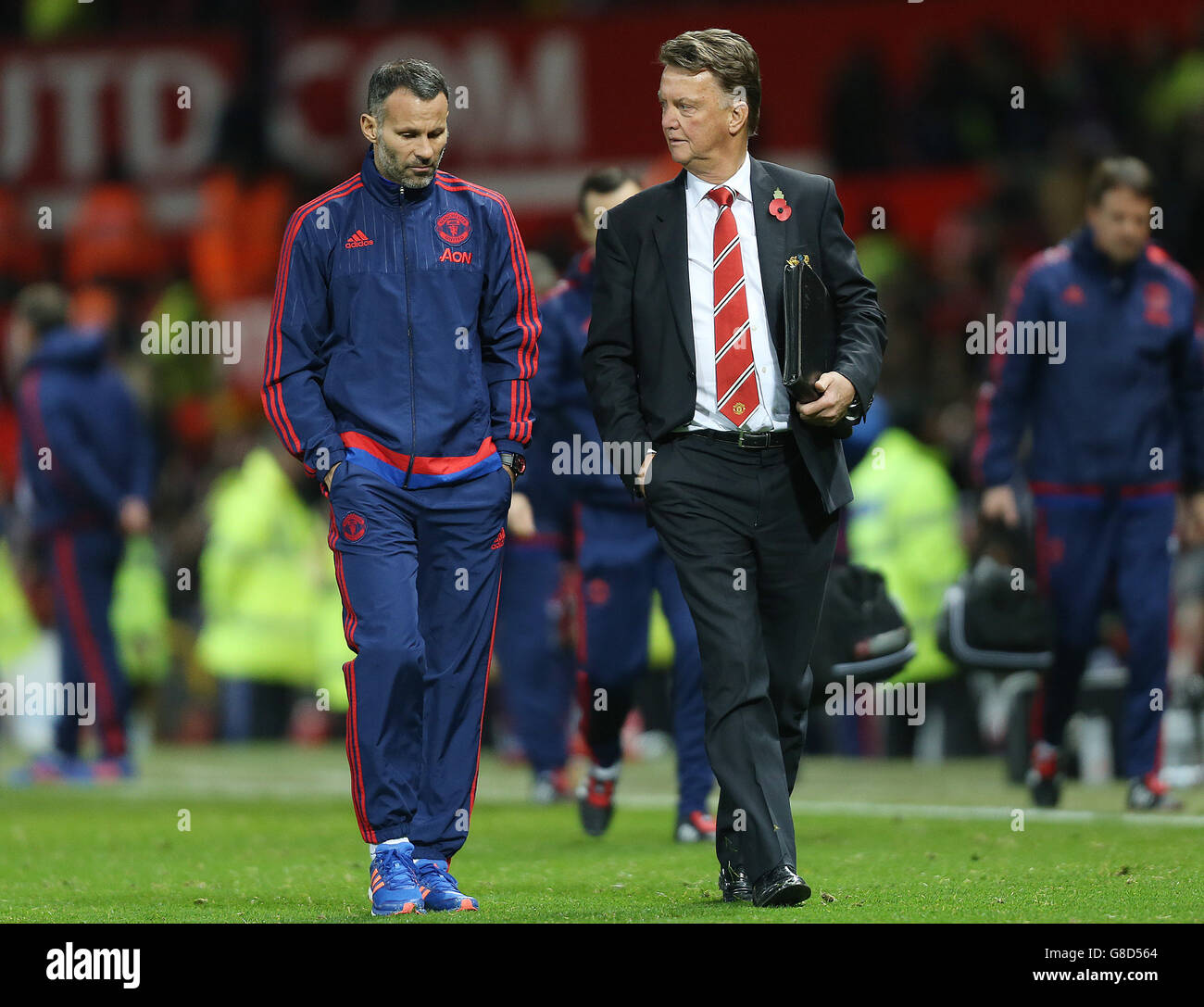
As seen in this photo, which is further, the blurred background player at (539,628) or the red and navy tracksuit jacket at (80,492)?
the red and navy tracksuit jacket at (80,492)

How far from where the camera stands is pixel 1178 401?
32.8 ft

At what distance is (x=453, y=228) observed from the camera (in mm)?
6922

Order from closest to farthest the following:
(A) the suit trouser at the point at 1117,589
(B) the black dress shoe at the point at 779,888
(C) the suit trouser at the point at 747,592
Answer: (B) the black dress shoe at the point at 779,888, (C) the suit trouser at the point at 747,592, (A) the suit trouser at the point at 1117,589

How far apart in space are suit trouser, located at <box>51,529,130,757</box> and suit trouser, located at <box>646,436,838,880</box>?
6530 millimetres

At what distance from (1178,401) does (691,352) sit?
13.2 feet

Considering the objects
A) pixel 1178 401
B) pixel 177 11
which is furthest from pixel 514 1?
pixel 1178 401

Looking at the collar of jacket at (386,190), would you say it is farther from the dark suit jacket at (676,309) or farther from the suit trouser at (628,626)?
the suit trouser at (628,626)

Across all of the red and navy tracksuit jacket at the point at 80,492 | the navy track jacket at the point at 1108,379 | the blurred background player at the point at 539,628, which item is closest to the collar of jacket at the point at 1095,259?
the navy track jacket at the point at 1108,379

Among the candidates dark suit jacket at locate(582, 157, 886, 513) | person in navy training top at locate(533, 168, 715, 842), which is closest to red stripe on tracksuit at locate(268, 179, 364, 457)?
dark suit jacket at locate(582, 157, 886, 513)

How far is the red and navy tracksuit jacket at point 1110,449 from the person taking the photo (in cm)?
976

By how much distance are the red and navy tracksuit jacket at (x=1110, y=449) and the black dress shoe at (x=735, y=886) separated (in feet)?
11.5

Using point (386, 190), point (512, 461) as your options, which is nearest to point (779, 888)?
point (512, 461)
